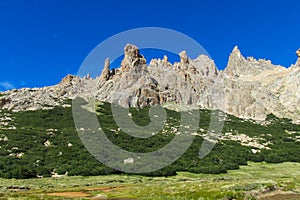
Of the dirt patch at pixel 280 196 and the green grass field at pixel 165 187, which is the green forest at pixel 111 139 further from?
the dirt patch at pixel 280 196

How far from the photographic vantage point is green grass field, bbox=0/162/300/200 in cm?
4410

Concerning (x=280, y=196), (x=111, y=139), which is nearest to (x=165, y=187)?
(x=280, y=196)

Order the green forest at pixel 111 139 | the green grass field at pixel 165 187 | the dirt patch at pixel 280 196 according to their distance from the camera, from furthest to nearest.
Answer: the green forest at pixel 111 139
the green grass field at pixel 165 187
the dirt patch at pixel 280 196

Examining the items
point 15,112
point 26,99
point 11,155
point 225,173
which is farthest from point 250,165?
point 26,99

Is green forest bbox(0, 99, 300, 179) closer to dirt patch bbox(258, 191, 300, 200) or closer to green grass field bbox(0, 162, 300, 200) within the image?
green grass field bbox(0, 162, 300, 200)

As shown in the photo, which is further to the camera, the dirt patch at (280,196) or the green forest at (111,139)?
the green forest at (111,139)

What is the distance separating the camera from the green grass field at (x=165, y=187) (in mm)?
44103

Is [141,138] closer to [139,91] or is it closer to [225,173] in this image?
[225,173]

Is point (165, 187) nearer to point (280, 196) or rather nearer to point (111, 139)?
point (280, 196)

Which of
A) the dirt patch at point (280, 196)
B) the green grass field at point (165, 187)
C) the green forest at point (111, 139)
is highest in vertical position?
the green forest at point (111, 139)

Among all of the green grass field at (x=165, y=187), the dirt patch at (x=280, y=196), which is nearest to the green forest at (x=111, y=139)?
the green grass field at (x=165, y=187)

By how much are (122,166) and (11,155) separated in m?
34.9

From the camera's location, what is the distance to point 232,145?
5285 inches

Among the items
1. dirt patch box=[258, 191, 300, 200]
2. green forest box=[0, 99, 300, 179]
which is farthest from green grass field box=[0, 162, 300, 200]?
green forest box=[0, 99, 300, 179]
